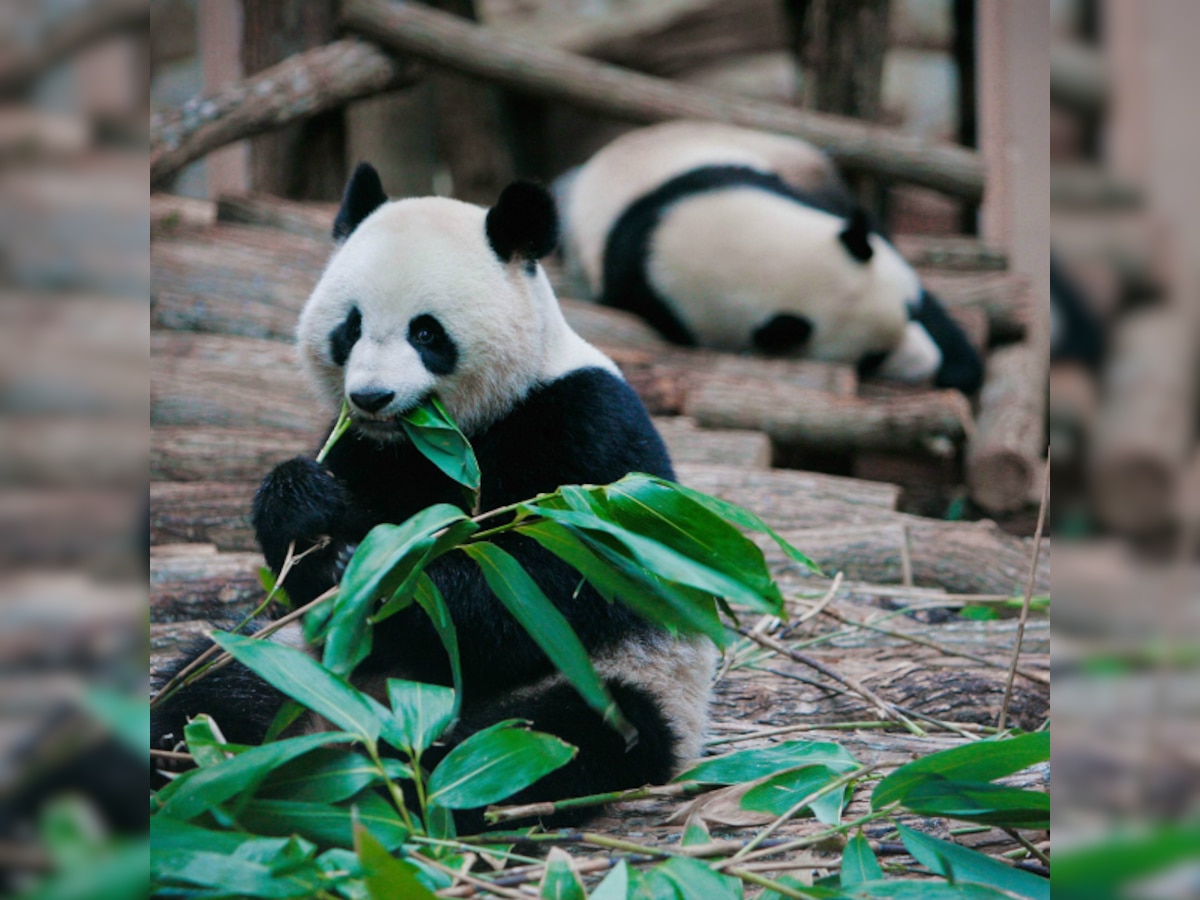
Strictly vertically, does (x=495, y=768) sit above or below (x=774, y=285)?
below

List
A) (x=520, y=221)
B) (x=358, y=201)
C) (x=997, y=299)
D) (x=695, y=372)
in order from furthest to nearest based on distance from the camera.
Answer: (x=997, y=299) → (x=695, y=372) → (x=358, y=201) → (x=520, y=221)

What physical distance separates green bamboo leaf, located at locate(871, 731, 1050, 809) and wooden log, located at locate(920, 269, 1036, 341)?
13.5 ft

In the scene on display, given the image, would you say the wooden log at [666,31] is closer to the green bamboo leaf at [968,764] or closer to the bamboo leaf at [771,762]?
the bamboo leaf at [771,762]

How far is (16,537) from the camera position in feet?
1.28

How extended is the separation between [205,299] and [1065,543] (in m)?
3.77

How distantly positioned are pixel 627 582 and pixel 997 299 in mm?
4382

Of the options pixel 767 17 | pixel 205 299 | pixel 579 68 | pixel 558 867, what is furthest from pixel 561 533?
pixel 767 17

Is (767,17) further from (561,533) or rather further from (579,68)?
(561,533)

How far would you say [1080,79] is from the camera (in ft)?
1.68

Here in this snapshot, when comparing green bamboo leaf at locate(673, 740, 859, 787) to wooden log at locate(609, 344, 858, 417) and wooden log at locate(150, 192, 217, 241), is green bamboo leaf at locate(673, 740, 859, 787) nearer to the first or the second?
wooden log at locate(609, 344, 858, 417)

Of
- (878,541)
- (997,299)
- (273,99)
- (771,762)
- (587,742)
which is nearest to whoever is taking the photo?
(771,762)

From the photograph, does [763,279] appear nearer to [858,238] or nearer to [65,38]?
[858,238]

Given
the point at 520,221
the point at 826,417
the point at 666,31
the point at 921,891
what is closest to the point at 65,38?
the point at 921,891

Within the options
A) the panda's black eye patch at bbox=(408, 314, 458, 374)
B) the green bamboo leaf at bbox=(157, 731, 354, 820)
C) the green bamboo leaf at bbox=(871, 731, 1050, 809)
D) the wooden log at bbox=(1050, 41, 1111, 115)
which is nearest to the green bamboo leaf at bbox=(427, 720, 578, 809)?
the green bamboo leaf at bbox=(157, 731, 354, 820)
